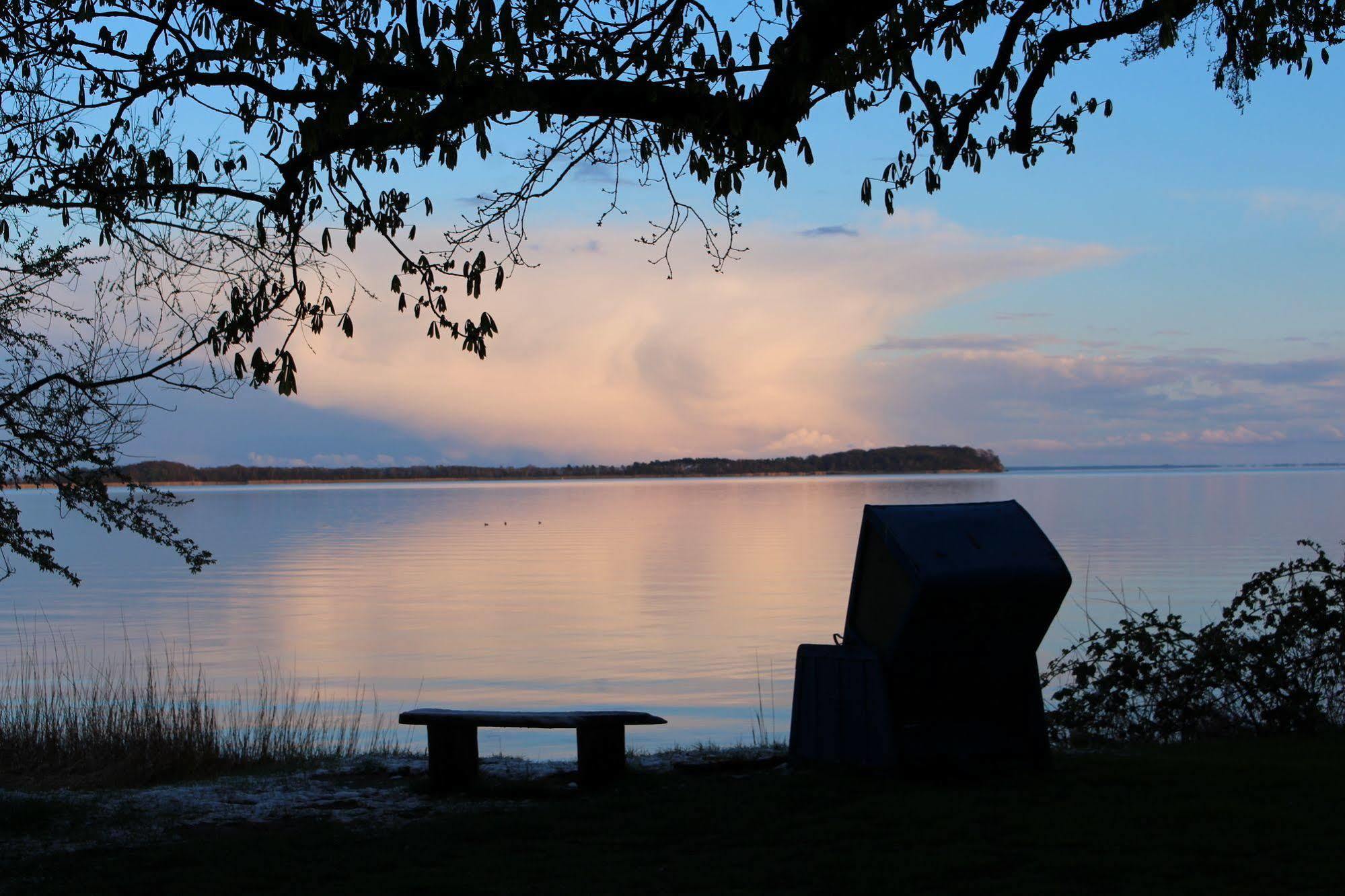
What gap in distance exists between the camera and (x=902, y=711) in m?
Result: 8.95

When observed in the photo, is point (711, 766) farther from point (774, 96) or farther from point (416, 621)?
point (416, 621)

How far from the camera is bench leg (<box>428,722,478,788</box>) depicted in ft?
31.1

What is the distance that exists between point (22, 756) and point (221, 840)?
6471 millimetres

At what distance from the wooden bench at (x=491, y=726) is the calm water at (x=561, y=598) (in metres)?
5.57

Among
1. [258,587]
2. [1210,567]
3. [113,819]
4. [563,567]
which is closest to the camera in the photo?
[113,819]

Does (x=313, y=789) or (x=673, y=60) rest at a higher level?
(x=673, y=60)

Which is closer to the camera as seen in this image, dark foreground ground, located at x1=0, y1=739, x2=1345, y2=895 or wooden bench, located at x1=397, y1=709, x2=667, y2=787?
dark foreground ground, located at x1=0, y1=739, x2=1345, y2=895

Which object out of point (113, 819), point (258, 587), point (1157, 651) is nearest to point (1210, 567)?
point (1157, 651)

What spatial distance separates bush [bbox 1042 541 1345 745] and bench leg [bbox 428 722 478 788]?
17.9 ft

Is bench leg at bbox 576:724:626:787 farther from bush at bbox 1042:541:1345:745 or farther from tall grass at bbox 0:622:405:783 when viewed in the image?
bush at bbox 1042:541:1345:745

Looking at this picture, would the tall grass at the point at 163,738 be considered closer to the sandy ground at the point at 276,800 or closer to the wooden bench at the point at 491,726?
the sandy ground at the point at 276,800

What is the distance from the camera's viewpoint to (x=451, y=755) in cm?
955

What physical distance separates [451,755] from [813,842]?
324 centimetres

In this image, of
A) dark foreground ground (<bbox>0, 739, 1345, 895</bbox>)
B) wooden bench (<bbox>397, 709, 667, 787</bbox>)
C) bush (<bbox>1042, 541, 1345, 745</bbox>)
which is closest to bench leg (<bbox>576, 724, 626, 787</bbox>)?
wooden bench (<bbox>397, 709, 667, 787</bbox>)
